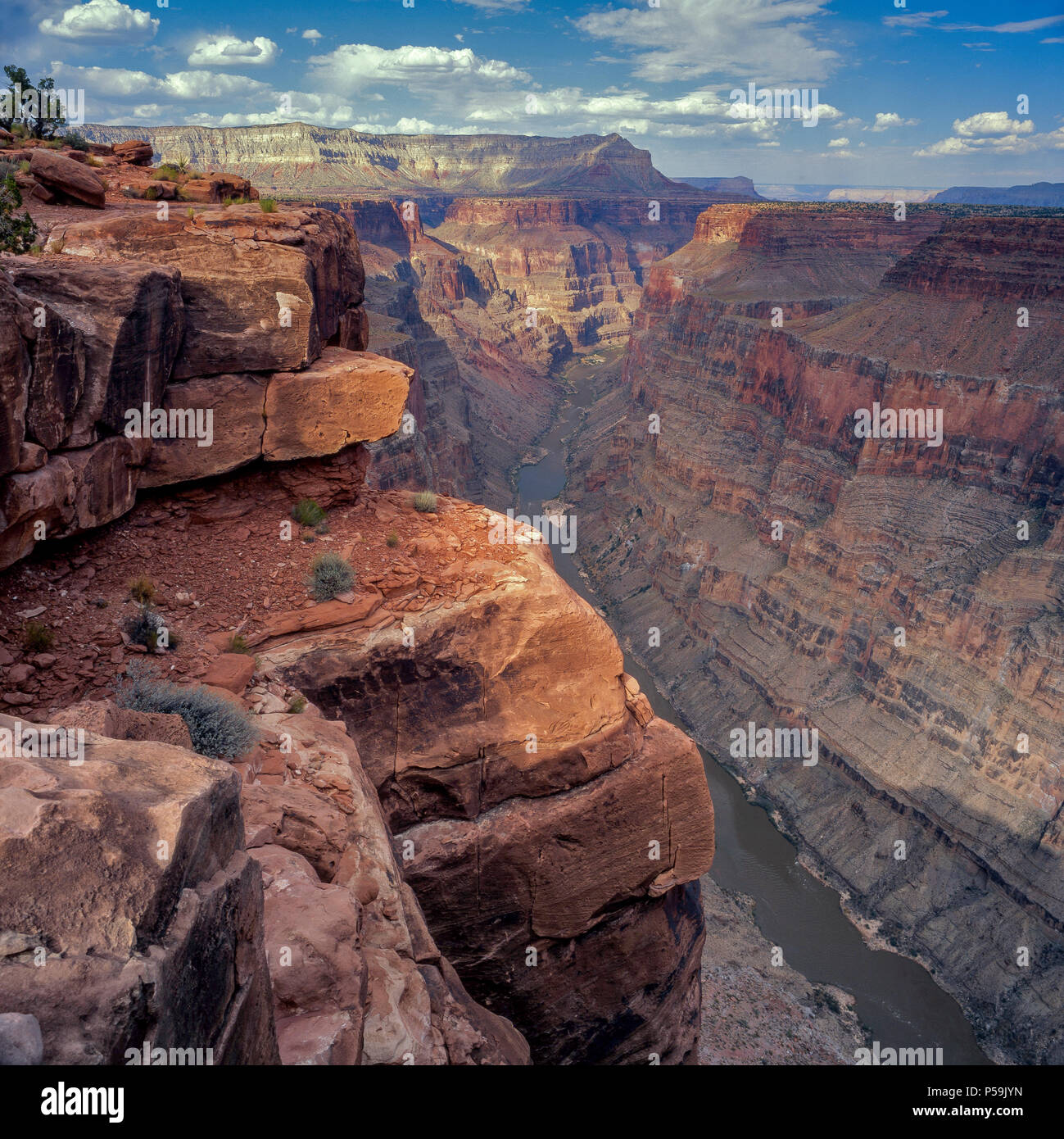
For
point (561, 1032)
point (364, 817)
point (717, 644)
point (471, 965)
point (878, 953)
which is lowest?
point (878, 953)

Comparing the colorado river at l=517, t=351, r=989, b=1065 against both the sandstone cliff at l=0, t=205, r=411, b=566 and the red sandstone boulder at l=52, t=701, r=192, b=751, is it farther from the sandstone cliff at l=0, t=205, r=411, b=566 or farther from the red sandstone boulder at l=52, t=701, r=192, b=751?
the red sandstone boulder at l=52, t=701, r=192, b=751

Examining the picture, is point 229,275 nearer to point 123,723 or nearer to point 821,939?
point 123,723

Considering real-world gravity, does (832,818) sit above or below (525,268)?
below

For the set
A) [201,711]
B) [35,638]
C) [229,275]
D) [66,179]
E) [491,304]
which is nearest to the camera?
[201,711]

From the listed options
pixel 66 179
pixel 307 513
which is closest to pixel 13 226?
pixel 66 179

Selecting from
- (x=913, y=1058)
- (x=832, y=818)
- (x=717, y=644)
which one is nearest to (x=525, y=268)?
(x=717, y=644)

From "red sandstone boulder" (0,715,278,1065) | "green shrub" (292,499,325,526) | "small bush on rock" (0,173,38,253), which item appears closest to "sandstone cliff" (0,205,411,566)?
"small bush on rock" (0,173,38,253)
